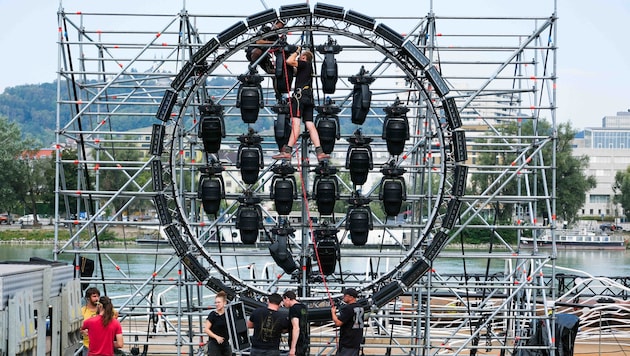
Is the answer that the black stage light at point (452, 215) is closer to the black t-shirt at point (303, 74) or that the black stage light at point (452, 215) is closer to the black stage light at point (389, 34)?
the black stage light at point (389, 34)

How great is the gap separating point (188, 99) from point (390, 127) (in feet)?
10.4

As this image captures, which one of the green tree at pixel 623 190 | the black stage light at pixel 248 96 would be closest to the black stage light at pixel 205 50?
the black stage light at pixel 248 96

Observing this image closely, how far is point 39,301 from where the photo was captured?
13.7 metres

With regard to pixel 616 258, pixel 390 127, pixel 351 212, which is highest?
pixel 390 127

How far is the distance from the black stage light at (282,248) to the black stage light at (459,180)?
2.62 metres

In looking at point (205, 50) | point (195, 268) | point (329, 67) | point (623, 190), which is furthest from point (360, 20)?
point (623, 190)

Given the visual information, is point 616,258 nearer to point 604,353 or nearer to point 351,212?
point 604,353

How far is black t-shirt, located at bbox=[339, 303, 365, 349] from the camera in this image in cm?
1447

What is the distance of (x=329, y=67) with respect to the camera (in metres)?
17.1

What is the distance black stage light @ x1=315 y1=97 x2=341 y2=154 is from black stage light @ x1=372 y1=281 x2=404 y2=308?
2.35 metres

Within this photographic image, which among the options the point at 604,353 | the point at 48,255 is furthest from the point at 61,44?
the point at 48,255

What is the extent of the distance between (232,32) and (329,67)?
1606 mm

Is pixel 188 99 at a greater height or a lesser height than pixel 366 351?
greater

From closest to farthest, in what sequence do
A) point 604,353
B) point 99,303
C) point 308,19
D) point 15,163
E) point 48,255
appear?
1. point 99,303
2. point 308,19
3. point 604,353
4. point 48,255
5. point 15,163
